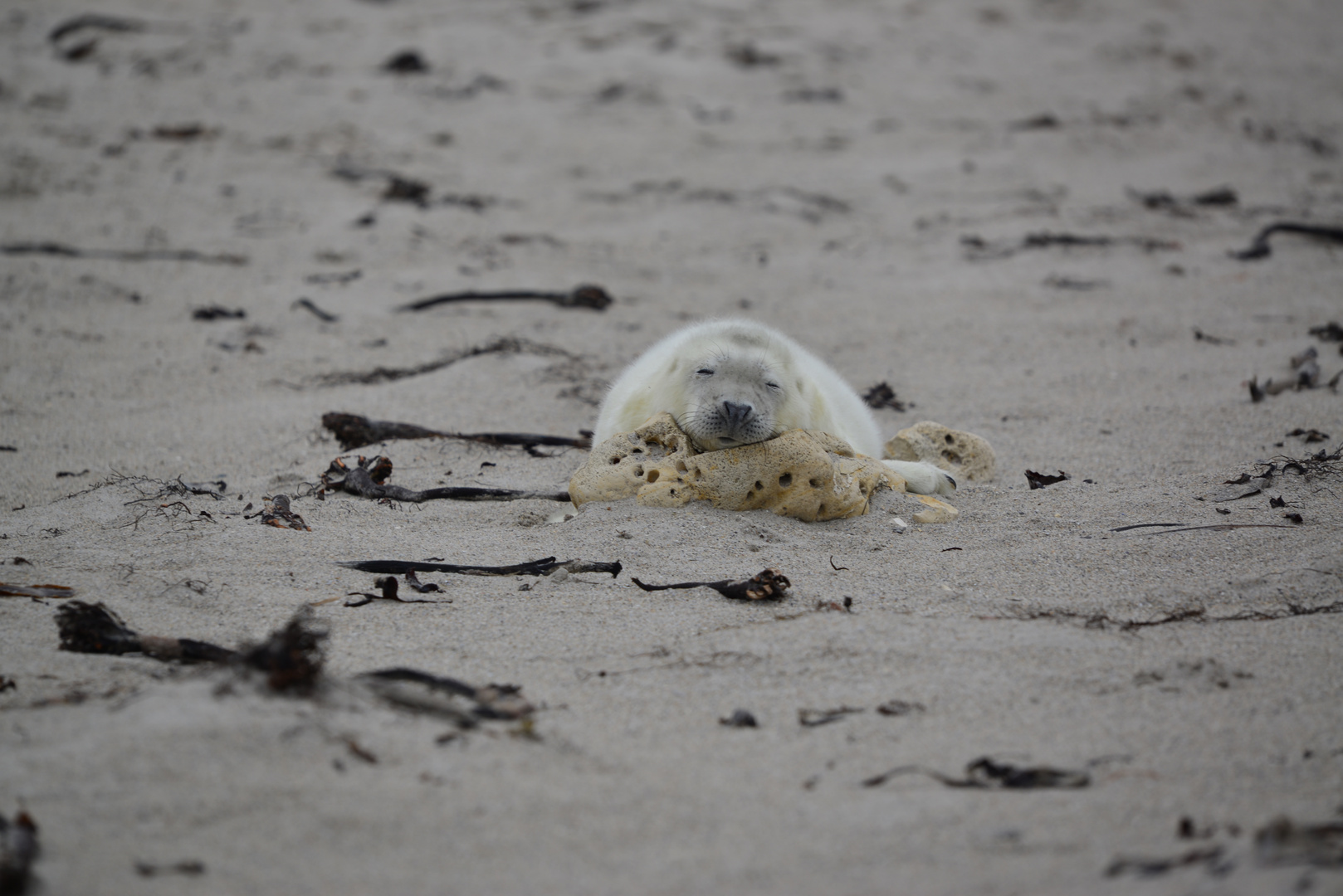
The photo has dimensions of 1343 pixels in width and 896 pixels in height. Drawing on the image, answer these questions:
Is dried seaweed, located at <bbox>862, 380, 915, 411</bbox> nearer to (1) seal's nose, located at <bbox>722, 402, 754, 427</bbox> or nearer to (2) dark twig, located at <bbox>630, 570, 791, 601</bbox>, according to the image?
(1) seal's nose, located at <bbox>722, 402, 754, 427</bbox>

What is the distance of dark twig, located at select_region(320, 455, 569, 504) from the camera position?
13.1 ft

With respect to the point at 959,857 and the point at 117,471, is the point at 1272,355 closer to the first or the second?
the point at 959,857

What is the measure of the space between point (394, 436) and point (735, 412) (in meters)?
1.72

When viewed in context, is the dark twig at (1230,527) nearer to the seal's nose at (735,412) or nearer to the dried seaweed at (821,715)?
the seal's nose at (735,412)

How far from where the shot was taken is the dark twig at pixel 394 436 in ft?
15.0

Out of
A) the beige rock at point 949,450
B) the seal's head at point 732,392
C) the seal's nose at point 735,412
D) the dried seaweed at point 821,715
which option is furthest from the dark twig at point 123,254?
the dried seaweed at point 821,715

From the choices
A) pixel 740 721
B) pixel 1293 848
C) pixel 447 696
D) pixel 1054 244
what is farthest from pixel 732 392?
pixel 1054 244

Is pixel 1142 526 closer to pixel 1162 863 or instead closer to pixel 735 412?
pixel 735 412

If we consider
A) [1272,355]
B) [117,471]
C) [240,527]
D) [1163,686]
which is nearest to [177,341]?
[117,471]

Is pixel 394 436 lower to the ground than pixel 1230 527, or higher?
lower

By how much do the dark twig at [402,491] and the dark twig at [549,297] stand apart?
2.50 m

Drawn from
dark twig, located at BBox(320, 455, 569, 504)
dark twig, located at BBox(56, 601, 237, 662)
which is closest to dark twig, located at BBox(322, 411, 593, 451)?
dark twig, located at BBox(320, 455, 569, 504)

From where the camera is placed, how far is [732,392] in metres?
3.77

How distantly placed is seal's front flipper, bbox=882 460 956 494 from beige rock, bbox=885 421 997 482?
0.21 meters
